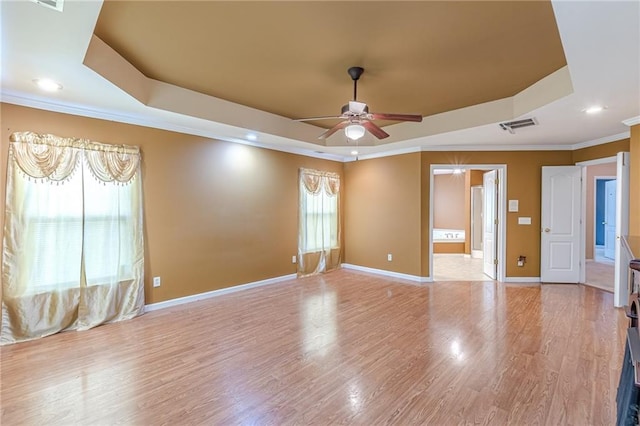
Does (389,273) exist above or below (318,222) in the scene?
below

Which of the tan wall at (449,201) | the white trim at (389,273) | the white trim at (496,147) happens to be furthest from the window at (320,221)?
the tan wall at (449,201)

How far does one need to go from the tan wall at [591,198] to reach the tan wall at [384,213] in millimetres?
4924

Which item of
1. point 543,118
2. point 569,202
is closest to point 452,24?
point 543,118

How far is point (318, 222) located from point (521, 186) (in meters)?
3.81

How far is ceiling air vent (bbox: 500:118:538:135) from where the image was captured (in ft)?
12.4

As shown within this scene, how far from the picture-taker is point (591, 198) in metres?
7.18

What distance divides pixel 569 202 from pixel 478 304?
2752 millimetres

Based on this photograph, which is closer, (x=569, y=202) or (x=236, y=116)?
(x=236, y=116)

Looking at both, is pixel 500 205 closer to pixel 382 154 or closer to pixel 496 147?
pixel 496 147

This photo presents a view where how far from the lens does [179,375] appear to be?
2436 mm

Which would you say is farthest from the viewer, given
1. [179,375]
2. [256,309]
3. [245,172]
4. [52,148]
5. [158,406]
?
[245,172]

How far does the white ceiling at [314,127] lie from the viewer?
180 cm

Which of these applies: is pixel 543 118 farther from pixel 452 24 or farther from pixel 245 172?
pixel 245 172

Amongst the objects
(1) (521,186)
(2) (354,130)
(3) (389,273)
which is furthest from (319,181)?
(1) (521,186)
